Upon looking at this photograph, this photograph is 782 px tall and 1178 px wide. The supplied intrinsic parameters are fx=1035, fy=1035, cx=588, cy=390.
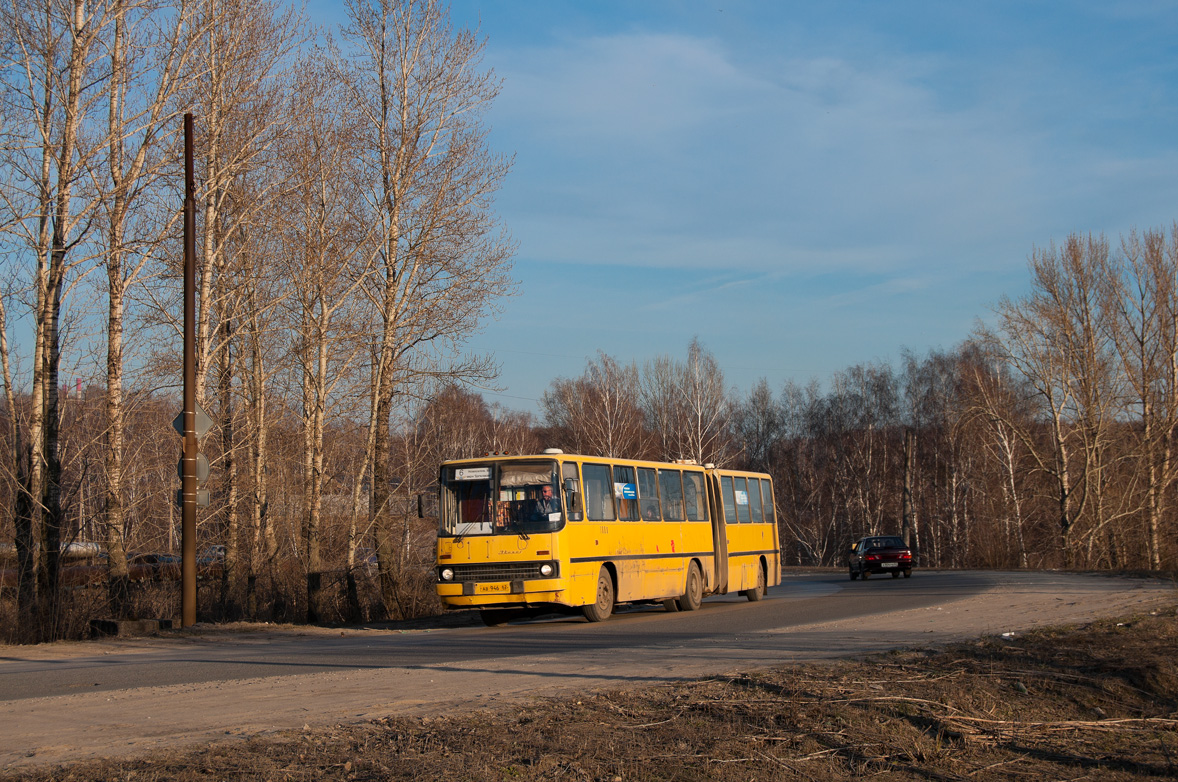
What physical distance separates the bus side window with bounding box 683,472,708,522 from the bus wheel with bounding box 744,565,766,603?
3.34m

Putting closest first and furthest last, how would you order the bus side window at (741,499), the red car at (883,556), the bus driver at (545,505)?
the bus driver at (545,505)
the bus side window at (741,499)
the red car at (883,556)

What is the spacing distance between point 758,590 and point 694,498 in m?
4.38

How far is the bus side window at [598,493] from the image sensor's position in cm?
1915

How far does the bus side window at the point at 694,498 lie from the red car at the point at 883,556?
14979mm

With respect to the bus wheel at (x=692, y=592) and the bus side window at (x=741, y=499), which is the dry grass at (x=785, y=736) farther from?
the bus side window at (x=741, y=499)

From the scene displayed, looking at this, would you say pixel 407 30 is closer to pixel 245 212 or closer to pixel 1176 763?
pixel 245 212

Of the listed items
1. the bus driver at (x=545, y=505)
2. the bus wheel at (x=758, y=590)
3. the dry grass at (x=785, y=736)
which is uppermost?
the bus driver at (x=545, y=505)

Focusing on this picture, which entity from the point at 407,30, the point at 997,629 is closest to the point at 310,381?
the point at 407,30

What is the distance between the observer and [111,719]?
829cm

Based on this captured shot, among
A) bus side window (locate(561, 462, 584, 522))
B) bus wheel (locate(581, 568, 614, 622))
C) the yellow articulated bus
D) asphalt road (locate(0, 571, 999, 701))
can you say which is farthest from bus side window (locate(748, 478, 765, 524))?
bus side window (locate(561, 462, 584, 522))

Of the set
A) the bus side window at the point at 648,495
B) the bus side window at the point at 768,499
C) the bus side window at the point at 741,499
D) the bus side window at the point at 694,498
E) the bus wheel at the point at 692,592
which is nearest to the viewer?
the bus side window at the point at 648,495

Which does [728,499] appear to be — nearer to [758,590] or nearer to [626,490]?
[758,590]

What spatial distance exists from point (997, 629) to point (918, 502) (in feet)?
225

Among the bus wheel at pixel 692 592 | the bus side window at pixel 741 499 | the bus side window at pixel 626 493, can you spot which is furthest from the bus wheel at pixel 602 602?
the bus side window at pixel 741 499
